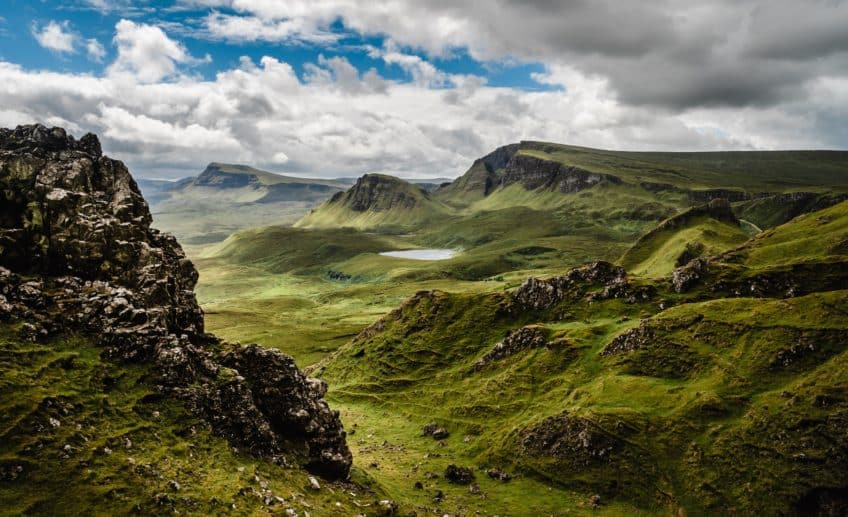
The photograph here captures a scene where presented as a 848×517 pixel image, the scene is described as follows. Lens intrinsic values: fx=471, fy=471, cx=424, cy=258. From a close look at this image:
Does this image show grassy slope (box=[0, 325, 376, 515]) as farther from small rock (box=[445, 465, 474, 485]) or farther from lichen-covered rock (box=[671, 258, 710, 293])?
lichen-covered rock (box=[671, 258, 710, 293])

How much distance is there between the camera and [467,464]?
85938 millimetres

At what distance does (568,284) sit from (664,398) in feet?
158

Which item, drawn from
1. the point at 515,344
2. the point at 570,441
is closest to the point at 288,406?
the point at 570,441

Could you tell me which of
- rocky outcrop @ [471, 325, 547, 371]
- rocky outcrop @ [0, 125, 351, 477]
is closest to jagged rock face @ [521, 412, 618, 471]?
rocky outcrop @ [471, 325, 547, 371]

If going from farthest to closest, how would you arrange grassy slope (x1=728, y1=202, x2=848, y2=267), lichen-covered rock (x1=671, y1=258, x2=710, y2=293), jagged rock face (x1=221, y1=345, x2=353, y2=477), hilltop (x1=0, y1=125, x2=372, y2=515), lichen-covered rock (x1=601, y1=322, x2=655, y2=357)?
grassy slope (x1=728, y1=202, x2=848, y2=267) → lichen-covered rock (x1=671, y1=258, x2=710, y2=293) → lichen-covered rock (x1=601, y1=322, x2=655, y2=357) → jagged rock face (x1=221, y1=345, x2=353, y2=477) → hilltop (x1=0, y1=125, x2=372, y2=515)

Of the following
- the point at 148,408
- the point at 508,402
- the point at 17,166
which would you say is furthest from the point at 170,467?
the point at 508,402

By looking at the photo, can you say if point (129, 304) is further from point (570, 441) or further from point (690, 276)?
point (690, 276)

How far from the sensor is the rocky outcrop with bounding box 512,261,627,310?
12338cm

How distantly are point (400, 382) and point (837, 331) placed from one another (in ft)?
292

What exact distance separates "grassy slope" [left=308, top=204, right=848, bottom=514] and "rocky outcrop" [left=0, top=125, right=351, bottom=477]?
69.9 feet

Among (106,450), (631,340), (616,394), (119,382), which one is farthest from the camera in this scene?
(631,340)

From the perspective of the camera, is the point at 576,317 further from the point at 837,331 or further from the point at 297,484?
the point at 297,484

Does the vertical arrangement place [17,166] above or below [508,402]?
above

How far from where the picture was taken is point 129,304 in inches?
2068
